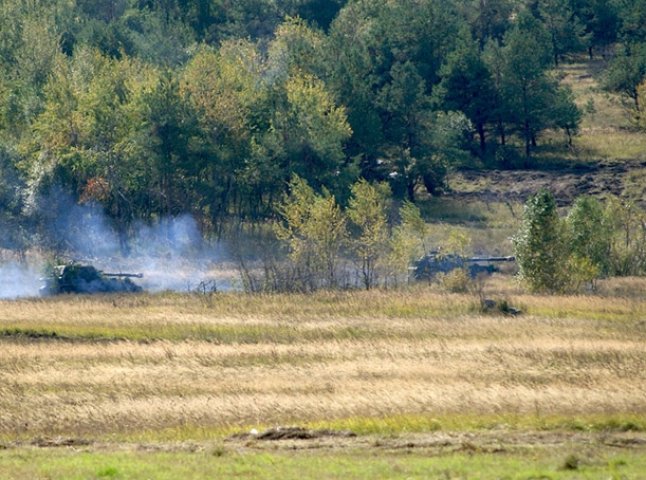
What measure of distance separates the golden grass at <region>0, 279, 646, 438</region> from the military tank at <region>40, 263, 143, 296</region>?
7.24 metres

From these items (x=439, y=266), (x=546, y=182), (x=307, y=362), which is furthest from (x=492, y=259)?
(x=307, y=362)

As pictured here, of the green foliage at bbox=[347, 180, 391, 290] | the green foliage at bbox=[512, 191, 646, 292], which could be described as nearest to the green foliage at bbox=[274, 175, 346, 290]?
the green foliage at bbox=[347, 180, 391, 290]

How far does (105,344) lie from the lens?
3728 cm

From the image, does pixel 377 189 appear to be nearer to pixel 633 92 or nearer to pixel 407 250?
pixel 407 250

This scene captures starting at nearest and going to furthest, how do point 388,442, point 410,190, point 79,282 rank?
point 388,442, point 79,282, point 410,190

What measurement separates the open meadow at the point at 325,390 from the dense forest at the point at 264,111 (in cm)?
3218

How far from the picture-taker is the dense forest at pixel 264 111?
258ft

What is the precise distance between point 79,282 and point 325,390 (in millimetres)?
32081

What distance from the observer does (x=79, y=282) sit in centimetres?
5803

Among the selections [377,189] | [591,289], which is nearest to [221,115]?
[377,189]

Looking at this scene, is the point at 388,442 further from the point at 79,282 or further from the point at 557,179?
the point at 557,179

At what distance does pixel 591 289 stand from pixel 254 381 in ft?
104

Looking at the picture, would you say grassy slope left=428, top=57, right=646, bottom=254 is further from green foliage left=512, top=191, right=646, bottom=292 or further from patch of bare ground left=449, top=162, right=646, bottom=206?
green foliage left=512, top=191, right=646, bottom=292

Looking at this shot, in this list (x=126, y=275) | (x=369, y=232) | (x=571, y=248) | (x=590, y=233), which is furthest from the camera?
(x=126, y=275)
